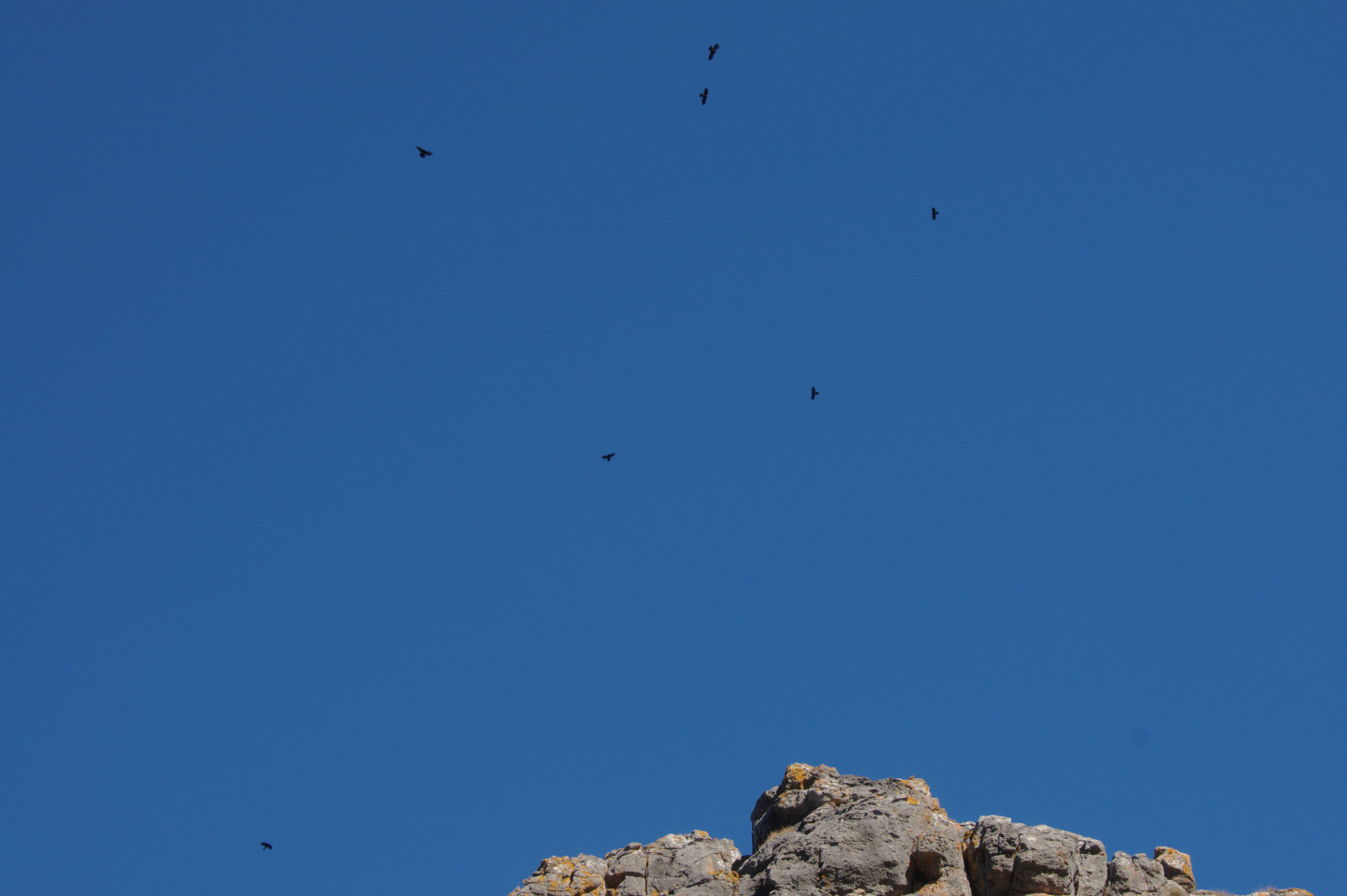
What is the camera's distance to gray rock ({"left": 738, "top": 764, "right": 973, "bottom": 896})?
2731 centimetres

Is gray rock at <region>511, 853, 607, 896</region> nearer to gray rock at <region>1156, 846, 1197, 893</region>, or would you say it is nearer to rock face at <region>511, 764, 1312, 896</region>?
rock face at <region>511, 764, 1312, 896</region>

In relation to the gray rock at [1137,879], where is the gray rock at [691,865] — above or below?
above

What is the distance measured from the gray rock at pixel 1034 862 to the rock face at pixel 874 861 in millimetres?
23

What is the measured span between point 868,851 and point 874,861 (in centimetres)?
29

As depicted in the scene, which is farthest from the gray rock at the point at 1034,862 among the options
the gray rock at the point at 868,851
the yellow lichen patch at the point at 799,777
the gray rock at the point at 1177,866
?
the yellow lichen patch at the point at 799,777

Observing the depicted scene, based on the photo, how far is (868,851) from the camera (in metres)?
27.8

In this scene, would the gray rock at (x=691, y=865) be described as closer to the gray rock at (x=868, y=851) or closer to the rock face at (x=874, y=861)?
the rock face at (x=874, y=861)

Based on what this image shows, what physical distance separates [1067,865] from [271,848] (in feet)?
86.2

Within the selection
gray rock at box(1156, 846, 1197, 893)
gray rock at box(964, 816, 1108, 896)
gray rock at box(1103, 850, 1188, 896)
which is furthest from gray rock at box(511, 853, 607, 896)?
gray rock at box(1156, 846, 1197, 893)

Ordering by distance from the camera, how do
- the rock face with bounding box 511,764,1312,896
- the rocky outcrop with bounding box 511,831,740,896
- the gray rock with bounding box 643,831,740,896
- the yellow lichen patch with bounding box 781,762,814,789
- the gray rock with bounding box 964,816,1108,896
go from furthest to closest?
the yellow lichen patch with bounding box 781,762,814,789 → the rocky outcrop with bounding box 511,831,740,896 → the gray rock with bounding box 643,831,740,896 → the rock face with bounding box 511,764,1312,896 → the gray rock with bounding box 964,816,1108,896

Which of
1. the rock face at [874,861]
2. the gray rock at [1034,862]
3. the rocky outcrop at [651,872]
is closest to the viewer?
the gray rock at [1034,862]

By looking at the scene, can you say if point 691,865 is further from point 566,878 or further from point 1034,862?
point 1034,862

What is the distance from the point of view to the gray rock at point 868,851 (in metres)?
27.3

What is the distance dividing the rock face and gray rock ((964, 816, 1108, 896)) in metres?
0.02
